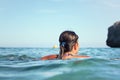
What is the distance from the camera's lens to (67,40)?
19.5ft

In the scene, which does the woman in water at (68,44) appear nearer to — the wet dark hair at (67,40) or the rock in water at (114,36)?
the wet dark hair at (67,40)

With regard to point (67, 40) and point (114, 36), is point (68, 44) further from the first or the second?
point (114, 36)

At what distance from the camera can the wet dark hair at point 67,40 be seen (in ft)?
19.3

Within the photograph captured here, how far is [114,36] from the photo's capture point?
7712 centimetres

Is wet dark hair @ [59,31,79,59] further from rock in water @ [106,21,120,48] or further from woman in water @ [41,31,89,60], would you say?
rock in water @ [106,21,120,48]

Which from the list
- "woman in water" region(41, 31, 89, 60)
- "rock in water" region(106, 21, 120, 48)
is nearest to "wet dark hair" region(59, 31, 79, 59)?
"woman in water" region(41, 31, 89, 60)

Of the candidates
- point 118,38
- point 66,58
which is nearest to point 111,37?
point 118,38

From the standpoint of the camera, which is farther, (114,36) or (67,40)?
(114,36)

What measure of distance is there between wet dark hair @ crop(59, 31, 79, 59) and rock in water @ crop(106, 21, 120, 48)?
68943mm

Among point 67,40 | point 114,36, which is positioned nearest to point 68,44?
point 67,40

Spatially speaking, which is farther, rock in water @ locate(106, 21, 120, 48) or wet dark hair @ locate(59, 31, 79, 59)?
rock in water @ locate(106, 21, 120, 48)

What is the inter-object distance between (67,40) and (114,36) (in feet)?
239

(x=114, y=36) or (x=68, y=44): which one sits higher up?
(x=114, y=36)

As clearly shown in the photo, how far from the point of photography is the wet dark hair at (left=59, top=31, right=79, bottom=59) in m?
5.88
